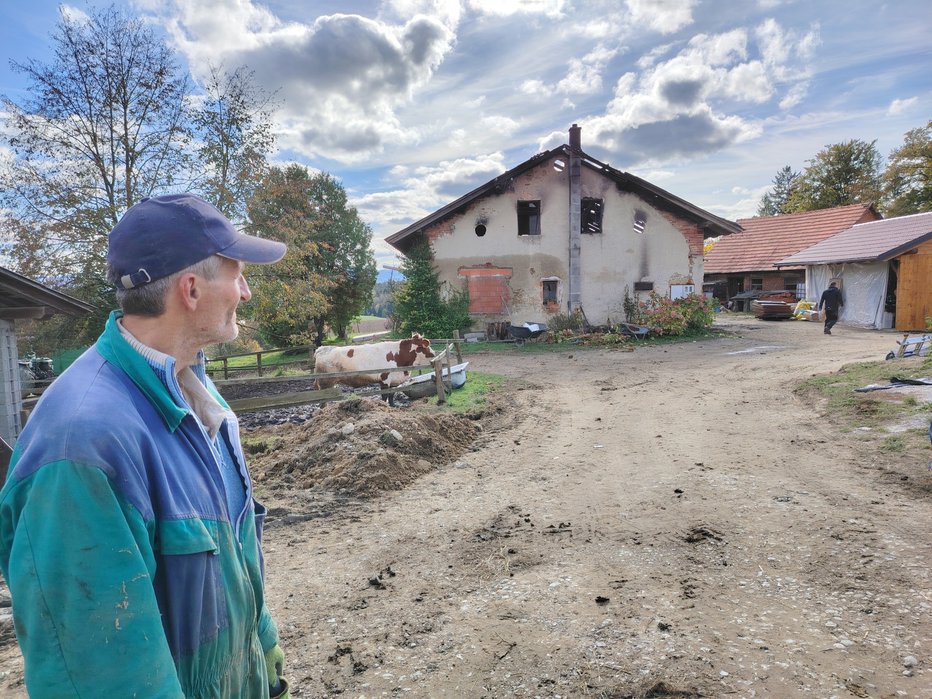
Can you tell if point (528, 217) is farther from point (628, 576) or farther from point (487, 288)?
point (628, 576)

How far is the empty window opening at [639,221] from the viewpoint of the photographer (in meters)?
20.0

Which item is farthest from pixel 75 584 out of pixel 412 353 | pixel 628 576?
pixel 412 353

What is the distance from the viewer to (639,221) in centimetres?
2000

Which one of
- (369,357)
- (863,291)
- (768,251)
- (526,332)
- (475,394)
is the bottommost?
(475,394)

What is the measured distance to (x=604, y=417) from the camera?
8.46 metres

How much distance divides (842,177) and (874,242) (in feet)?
94.8

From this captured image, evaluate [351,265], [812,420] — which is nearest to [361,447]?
[812,420]

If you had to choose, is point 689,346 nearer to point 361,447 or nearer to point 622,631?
point 361,447

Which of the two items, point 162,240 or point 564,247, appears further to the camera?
point 564,247

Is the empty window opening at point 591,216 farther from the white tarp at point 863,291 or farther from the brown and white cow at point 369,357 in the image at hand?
the brown and white cow at point 369,357

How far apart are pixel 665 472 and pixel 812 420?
3339 millimetres

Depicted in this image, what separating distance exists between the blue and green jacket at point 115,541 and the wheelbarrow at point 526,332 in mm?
17235

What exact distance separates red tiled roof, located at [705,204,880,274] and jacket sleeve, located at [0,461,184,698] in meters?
30.7

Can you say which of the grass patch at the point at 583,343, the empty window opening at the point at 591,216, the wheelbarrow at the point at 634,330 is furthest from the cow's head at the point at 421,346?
the empty window opening at the point at 591,216
